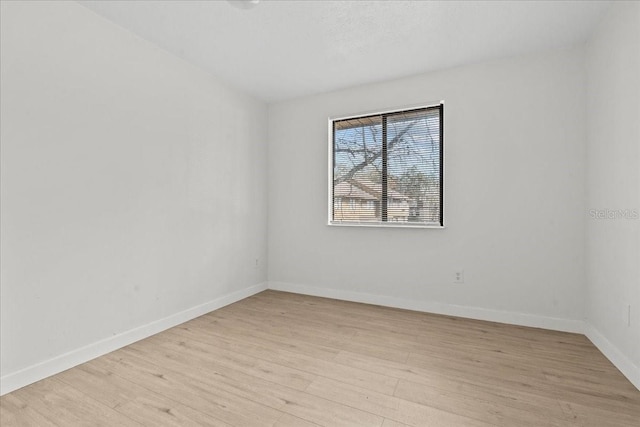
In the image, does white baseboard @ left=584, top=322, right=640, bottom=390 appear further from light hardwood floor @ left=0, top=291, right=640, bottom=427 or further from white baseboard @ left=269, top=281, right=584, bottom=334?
white baseboard @ left=269, top=281, right=584, bottom=334

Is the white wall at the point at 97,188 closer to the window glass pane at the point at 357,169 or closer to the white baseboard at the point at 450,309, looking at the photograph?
the white baseboard at the point at 450,309

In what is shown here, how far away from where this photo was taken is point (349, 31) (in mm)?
2521

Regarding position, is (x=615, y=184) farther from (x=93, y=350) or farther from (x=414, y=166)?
(x=93, y=350)

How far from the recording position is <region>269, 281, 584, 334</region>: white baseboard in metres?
2.74

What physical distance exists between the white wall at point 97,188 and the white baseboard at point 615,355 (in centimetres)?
349

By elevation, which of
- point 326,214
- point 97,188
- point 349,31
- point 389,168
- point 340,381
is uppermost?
point 349,31

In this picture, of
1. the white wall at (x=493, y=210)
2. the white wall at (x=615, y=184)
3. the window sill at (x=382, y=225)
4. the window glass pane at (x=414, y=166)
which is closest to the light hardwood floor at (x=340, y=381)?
the white wall at (x=615, y=184)

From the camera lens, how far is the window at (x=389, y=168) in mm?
3297

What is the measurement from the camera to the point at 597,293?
243cm

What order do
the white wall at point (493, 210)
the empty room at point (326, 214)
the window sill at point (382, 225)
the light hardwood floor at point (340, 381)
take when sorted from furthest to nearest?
the window sill at point (382, 225)
the white wall at point (493, 210)
the empty room at point (326, 214)
the light hardwood floor at point (340, 381)

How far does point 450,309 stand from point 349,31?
2891 millimetres

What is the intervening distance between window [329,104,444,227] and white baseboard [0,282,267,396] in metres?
1.92

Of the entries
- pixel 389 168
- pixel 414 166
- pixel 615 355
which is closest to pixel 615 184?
pixel 615 355

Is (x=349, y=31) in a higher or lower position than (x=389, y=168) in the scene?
higher
